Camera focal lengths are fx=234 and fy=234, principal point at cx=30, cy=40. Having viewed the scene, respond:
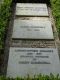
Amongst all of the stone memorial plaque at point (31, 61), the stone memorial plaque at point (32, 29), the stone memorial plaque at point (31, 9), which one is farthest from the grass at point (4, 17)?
the stone memorial plaque at point (31, 61)

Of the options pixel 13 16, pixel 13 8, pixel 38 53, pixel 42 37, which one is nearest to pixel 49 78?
pixel 38 53

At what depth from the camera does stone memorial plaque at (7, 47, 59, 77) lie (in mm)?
6301

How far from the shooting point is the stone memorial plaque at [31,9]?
9.76 m

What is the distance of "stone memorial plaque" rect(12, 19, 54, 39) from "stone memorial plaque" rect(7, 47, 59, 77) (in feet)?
3.14

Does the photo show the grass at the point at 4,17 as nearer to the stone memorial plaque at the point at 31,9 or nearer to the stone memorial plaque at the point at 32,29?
the stone memorial plaque at the point at 32,29

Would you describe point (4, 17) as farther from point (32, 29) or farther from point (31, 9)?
point (31, 9)

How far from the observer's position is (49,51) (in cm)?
695

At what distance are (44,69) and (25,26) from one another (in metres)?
2.48

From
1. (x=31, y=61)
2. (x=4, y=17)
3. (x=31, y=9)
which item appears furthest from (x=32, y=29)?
(x=31, y=9)

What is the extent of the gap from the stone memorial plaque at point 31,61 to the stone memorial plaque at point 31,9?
3031 mm

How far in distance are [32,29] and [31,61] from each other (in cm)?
202

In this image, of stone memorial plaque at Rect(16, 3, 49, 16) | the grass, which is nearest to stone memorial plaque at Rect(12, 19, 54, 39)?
the grass

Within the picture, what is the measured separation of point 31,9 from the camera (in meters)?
10.2

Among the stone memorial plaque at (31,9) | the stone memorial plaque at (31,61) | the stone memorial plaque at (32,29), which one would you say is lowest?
the stone memorial plaque at (31,61)
